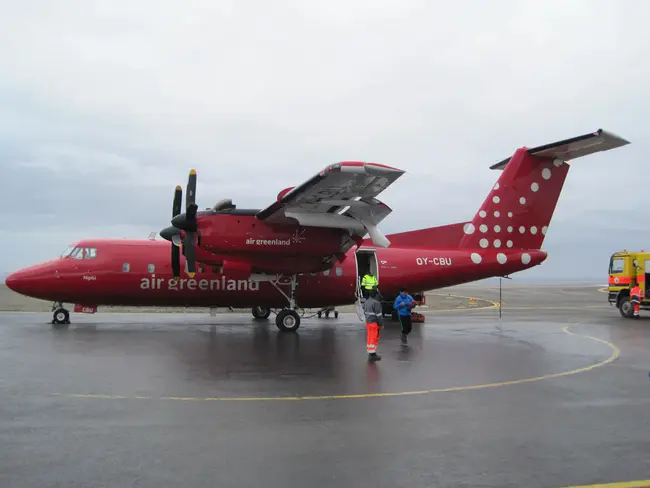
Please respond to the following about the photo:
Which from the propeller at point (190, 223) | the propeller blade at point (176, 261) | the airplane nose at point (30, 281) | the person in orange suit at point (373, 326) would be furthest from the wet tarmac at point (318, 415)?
the airplane nose at point (30, 281)

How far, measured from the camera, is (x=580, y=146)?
17.3 metres

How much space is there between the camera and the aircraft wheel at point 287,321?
16219mm

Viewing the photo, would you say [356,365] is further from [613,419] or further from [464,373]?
[613,419]

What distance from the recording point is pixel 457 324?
19422 millimetres

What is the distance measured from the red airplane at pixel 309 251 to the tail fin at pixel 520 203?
37mm

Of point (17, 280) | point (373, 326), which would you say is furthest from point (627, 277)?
point (17, 280)

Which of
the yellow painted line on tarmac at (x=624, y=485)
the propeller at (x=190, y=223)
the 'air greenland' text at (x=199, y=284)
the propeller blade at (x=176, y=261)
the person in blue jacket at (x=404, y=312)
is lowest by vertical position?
the yellow painted line on tarmac at (x=624, y=485)

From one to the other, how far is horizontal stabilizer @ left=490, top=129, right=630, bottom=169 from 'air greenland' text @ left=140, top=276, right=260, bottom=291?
11.2 metres

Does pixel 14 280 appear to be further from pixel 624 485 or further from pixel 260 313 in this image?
pixel 624 485

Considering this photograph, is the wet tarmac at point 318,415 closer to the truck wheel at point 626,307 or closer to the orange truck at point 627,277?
the truck wheel at point 626,307

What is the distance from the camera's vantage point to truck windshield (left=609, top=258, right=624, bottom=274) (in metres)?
23.8

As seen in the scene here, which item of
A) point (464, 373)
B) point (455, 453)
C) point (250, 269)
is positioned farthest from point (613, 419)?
point (250, 269)

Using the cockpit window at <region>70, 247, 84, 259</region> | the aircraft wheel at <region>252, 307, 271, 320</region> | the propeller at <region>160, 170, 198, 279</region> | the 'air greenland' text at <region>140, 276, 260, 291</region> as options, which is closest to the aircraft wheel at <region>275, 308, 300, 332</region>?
the 'air greenland' text at <region>140, 276, 260, 291</region>

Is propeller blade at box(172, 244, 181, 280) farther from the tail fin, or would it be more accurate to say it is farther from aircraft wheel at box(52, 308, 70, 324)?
the tail fin
